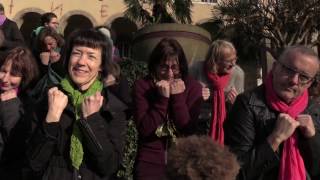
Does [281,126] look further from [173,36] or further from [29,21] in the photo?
[29,21]

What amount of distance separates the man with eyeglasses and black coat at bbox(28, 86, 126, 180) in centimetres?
79

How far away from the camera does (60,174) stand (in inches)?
133

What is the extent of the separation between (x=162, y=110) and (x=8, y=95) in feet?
3.71

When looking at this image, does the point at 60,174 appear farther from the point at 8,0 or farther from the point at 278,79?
the point at 8,0

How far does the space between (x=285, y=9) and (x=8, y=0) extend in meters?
11.7

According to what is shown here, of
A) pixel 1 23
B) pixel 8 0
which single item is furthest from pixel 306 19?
pixel 1 23

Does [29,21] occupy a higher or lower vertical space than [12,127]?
higher

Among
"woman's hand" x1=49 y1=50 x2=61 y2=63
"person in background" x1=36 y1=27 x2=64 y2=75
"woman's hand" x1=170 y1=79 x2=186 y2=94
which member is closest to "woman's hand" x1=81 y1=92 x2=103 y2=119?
"woman's hand" x1=170 y1=79 x2=186 y2=94

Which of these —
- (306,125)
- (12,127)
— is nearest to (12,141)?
(12,127)

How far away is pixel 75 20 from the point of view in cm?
2544

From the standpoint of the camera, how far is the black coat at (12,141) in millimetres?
3875

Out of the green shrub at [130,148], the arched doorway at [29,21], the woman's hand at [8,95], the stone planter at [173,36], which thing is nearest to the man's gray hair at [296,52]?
the woman's hand at [8,95]

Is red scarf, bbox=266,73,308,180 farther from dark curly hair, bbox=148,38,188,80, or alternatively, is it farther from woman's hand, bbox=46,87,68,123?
woman's hand, bbox=46,87,68,123

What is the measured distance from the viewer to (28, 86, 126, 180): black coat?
10.9ft
